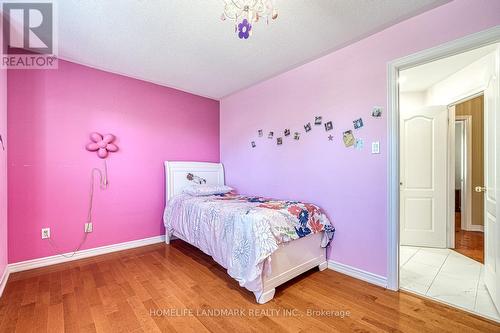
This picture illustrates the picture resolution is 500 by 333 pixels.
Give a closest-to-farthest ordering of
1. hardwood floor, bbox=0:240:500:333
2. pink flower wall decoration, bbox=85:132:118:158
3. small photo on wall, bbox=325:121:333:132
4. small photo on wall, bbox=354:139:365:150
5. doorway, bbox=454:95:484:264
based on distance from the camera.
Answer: hardwood floor, bbox=0:240:500:333 → small photo on wall, bbox=354:139:365:150 → small photo on wall, bbox=325:121:333:132 → pink flower wall decoration, bbox=85:132:118:158 → doorway, bbox=454:95:484:264

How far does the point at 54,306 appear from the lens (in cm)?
181

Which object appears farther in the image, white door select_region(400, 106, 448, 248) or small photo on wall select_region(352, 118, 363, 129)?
white door select_region(400, 106, 448, 248)

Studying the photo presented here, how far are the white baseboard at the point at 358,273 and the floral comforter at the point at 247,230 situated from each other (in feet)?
0.87

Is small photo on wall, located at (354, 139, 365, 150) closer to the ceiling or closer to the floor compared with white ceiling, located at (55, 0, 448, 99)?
closer to the floor

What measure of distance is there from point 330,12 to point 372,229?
201cm

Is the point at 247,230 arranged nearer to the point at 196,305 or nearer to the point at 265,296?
the point at 265,296

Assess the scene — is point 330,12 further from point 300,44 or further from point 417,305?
point 417,305

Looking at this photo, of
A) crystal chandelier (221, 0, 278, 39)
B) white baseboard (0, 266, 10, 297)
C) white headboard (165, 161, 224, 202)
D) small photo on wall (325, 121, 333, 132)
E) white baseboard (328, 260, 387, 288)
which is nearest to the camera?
crystal chandelier (221, 0, 278, 39)

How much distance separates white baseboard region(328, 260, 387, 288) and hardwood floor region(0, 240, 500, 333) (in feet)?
0.23

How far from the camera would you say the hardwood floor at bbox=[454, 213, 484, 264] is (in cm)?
287

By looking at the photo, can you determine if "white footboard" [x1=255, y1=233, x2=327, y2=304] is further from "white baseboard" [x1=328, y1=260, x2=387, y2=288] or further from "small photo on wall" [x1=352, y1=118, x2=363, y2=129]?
"small photo on wall" [x1=352, y1=118, x2=363, y2=129]

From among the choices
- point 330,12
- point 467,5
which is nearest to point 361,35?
point 330,12

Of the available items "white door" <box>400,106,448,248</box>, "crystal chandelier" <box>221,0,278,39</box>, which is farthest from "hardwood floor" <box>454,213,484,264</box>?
"crystal chandelier" <box>221,0,278,39</box>

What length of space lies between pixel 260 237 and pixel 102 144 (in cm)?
238
